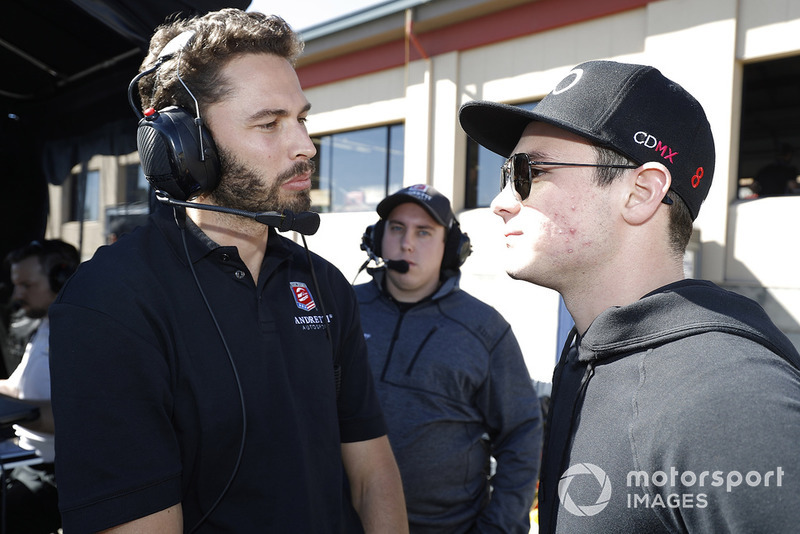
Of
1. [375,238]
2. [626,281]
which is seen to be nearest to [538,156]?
[626,281]

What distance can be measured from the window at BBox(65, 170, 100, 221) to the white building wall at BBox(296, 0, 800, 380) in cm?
420

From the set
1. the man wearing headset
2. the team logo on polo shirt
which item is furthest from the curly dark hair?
the man wearing headset

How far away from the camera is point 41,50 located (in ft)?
8.11

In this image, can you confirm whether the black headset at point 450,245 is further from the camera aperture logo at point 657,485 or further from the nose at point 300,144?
the camera aperture logo at point 657,485

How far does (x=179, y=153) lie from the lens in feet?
4.49

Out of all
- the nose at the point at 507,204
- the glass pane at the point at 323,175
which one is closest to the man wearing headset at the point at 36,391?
the nose at the point at 507,204

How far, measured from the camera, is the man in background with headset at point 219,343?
1070 millimetres

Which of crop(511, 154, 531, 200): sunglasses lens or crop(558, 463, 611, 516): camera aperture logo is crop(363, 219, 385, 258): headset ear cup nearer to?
crop(511, 154, 531, 200): sunglasses lens

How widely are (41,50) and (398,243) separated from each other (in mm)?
1874

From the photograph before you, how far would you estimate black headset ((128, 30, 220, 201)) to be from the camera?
1.38 metres

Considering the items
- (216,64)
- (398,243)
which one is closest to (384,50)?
(398,243)

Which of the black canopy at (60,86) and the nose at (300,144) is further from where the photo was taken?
the black canopy at (60,86)

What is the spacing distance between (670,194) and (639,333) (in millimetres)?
353

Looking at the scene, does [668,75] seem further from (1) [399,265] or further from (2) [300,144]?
(2) [300,144]
